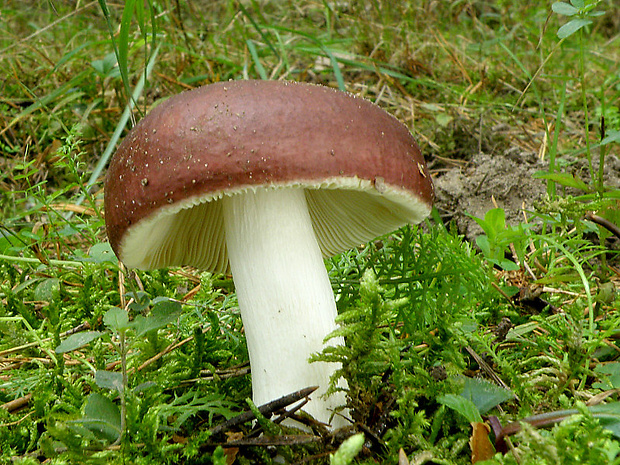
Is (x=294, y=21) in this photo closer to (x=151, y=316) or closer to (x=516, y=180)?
(x=516, y=180)

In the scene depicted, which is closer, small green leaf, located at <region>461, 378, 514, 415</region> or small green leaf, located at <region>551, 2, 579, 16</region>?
small green leaf, located at <region>461, 378, 514, 415</region>

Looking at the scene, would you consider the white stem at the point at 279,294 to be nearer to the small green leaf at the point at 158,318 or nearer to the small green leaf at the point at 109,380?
the small green leaf at the point at 158,318

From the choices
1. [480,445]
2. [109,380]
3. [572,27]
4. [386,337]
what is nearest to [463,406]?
[480,445]

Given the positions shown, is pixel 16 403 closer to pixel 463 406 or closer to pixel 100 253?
pixel 100 253

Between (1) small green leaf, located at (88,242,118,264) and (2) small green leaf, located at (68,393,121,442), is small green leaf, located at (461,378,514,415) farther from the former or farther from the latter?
(1) small green leaf, located at (88,242,118,264)

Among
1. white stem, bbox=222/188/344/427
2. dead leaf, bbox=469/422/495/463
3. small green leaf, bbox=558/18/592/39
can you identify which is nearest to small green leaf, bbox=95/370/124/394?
white stem, bbox=222/188/344/427
